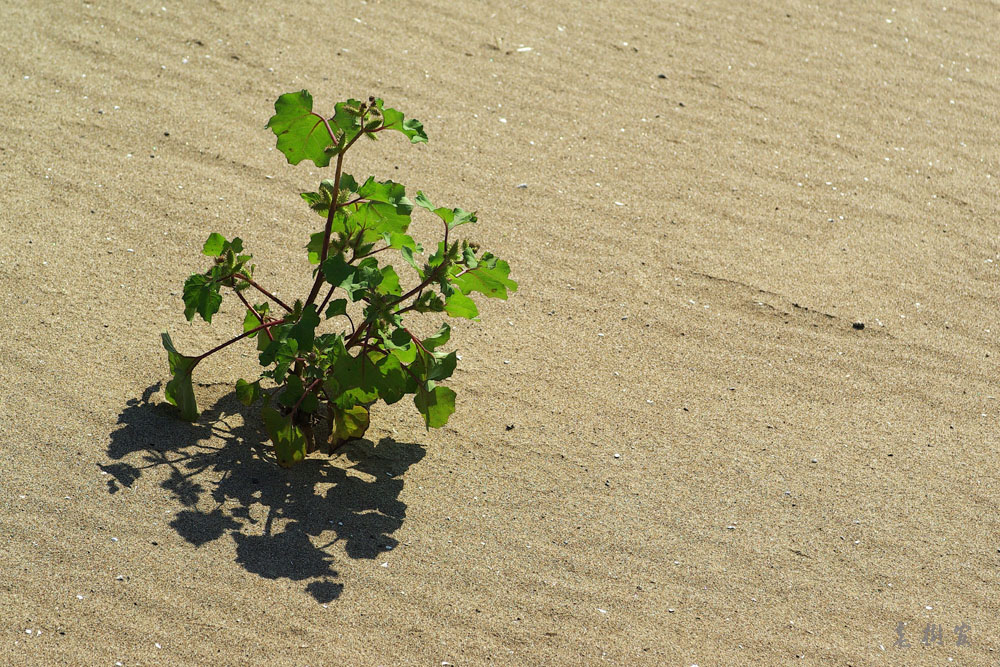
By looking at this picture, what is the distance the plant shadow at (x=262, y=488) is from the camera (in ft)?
9.00

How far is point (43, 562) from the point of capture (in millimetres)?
2600

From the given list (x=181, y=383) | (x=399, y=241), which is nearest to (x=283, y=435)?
(x=181, y=383)

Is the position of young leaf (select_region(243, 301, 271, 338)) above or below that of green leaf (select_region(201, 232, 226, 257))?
below

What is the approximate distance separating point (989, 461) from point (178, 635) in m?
2.58

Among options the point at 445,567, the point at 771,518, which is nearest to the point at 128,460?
the point at 445,567

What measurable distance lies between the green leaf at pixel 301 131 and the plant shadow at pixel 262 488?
881 mm

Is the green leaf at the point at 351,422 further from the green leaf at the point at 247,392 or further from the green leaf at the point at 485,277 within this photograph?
the green leaf at the point at 485,277

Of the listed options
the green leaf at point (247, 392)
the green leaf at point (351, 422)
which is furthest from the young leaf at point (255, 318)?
the green leaf at point (351, 422)

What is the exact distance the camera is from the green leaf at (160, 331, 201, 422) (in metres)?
2.90

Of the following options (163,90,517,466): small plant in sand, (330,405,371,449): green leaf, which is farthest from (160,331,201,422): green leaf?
(330,405,371,449): green leaf

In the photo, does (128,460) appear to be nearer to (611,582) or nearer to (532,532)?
(532,532)

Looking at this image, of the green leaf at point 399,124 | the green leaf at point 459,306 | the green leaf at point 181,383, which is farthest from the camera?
the green leaf at point 181,383

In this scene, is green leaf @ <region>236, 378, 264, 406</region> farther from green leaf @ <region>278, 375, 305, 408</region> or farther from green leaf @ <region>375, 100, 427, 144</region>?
green leaf @ <region>375, 100, 427, 144</region>

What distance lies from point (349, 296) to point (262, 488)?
604 millimetres
